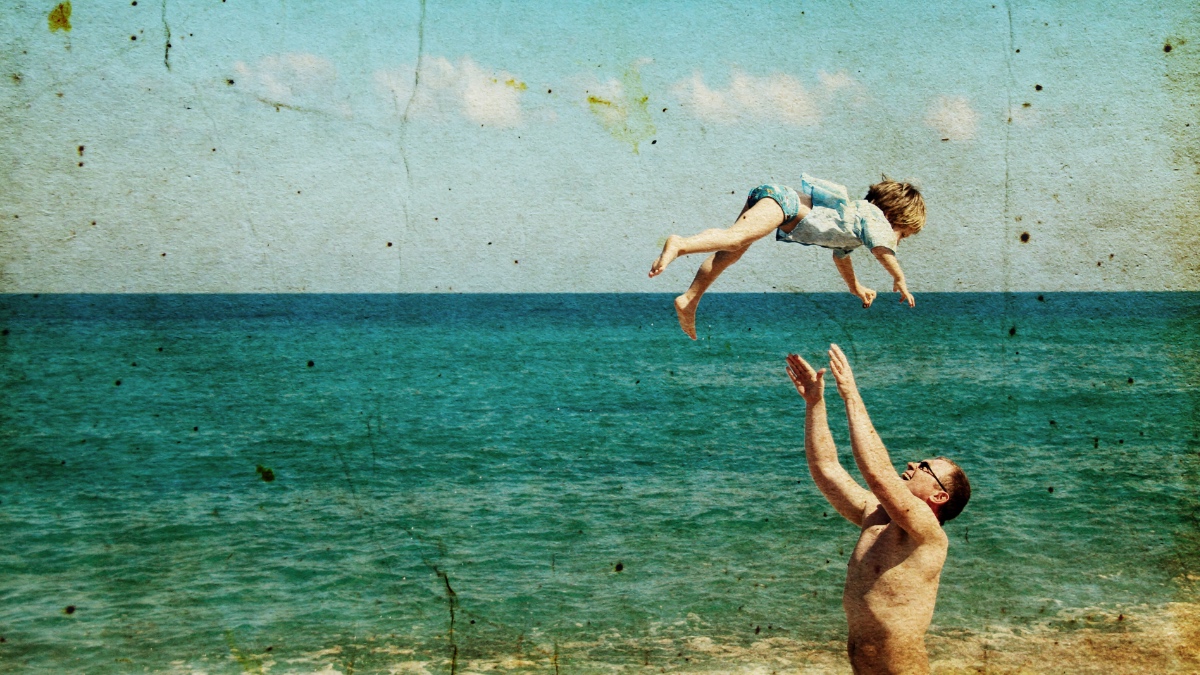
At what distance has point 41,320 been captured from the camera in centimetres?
4825

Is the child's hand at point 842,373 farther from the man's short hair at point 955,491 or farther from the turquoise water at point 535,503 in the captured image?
the turquoise water at point 535,503

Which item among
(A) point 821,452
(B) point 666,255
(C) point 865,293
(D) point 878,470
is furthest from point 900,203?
(D) point 878,470

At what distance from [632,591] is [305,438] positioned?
44.8 feet

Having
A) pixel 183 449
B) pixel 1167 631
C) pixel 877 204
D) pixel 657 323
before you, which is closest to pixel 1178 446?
pixel 1167 631

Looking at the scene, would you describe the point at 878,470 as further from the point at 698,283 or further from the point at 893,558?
the point at 698,283

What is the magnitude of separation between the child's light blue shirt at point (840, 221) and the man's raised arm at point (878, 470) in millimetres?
847

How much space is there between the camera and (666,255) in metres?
3.25

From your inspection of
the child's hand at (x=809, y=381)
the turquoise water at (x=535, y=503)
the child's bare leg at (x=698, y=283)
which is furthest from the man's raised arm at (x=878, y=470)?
the turquoise water at (x=535, y=503)

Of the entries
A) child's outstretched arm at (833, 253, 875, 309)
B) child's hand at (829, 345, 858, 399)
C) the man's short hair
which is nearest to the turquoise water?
child's outstretched arm at (833, 253, 875, 309)

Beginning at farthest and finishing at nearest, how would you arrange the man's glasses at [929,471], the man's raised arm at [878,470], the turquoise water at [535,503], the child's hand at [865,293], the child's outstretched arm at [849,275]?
the turquoise water at [535,503] → the child's outstretched arm at [849,275] → the child's hand at [865,293] → the man's glasses at [929,471] → the man's raised arm at [878,470]

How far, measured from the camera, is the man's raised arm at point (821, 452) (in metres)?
2.98

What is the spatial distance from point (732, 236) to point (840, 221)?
44 cm

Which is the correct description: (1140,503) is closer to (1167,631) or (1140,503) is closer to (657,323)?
(1167,631)

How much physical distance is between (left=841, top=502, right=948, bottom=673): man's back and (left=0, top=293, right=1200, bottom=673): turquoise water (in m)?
3.13
